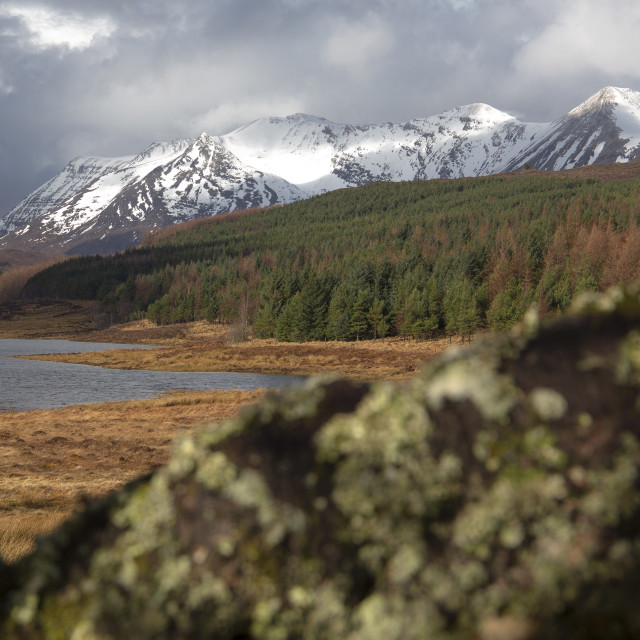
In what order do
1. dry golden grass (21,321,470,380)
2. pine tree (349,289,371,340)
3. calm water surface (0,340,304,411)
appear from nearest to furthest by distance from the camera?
calm water surface (0,340,304,411) < dry golden grass (21,321,470,380) < pine tree (349,289,371,340)

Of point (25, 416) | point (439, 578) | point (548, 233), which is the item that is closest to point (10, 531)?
point (439, 578)

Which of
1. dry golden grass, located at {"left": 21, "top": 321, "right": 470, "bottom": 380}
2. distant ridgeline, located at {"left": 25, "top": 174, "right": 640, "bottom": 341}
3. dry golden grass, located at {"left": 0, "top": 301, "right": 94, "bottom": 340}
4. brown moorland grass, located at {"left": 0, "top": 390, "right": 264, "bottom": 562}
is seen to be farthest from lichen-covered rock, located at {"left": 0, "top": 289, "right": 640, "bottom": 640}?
dry golden grass, located at {"left": 0, "top": 301, "right": 94, "bottom": 340}

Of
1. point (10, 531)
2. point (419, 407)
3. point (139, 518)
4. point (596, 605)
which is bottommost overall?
point (10, 531)

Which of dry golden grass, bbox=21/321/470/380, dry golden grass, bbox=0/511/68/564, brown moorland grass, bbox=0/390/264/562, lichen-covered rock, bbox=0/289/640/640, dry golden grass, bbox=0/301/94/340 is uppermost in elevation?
dry golden grass, bbox=0/301/94/340

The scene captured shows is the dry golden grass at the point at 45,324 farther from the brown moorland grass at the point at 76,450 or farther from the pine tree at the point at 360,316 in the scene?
the brown moorland grass at the point at 76,450

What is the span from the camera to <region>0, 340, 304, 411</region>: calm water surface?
47.3 meters

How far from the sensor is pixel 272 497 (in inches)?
80.2

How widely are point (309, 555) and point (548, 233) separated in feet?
469

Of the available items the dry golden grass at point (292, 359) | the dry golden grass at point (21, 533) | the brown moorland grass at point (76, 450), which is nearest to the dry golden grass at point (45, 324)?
the dry golden grass at point (292, 359)

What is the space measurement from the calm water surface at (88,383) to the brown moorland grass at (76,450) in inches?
292

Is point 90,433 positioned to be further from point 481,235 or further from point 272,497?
point 481,235

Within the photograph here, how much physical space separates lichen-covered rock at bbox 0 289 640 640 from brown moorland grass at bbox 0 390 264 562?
6.55 m

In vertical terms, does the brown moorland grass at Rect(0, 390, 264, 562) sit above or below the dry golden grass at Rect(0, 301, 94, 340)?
below

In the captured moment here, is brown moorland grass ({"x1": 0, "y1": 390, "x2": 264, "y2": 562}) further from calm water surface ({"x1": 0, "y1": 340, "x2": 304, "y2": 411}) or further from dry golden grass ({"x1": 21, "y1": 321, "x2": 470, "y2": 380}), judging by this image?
dry golden grass ({"x1": 21, "y1": 321, "x2": 470, "y2": 380})
